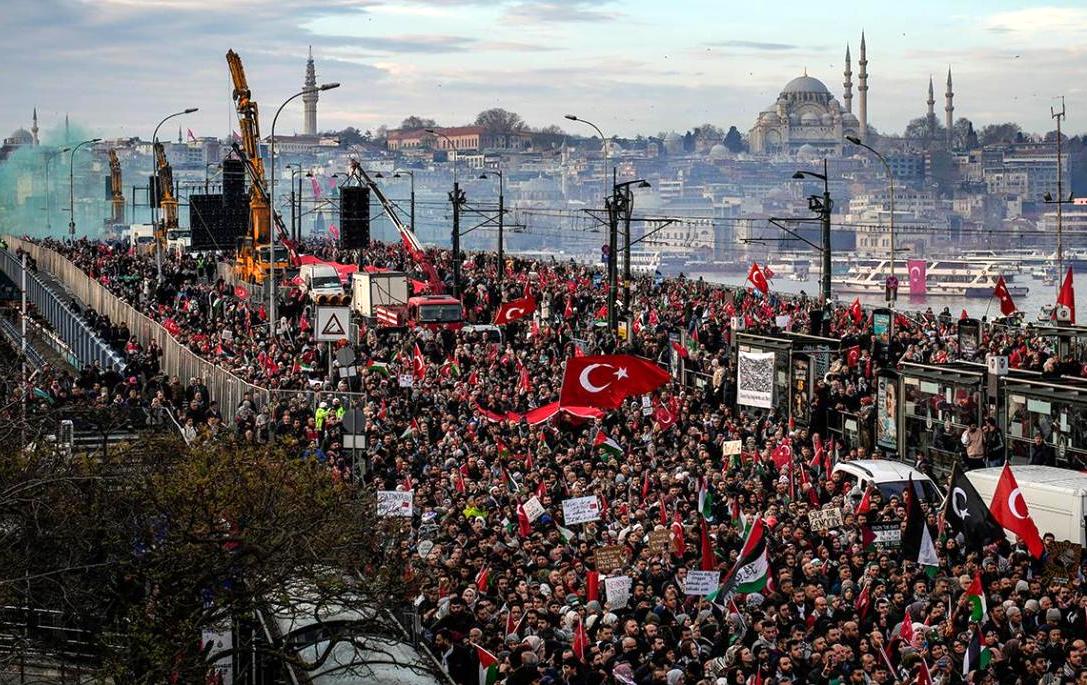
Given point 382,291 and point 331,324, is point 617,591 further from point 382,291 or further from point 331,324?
point 382,291

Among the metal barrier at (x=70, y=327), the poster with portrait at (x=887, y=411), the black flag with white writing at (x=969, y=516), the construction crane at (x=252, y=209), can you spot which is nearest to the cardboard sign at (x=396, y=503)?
the black flag with white writing at (x=969, y=516)

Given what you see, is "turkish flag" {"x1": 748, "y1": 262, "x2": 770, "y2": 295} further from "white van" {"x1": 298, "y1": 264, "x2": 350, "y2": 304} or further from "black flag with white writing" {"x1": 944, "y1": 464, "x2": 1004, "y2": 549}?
"black flag with white writing" {"x1": 944, "y1": 464, "x2": 1004, "y2": 549}

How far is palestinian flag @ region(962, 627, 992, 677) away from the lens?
13375 mm

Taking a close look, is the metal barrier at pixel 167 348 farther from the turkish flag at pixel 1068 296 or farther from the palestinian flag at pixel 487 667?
the palestinian flag at pixel 487 667

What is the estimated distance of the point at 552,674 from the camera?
13.3 m

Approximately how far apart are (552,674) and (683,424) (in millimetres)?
10551

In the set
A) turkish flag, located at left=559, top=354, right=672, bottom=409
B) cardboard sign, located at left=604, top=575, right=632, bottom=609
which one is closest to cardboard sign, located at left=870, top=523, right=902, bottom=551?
cardboard sign, located at left=604, top=575, right=632, bottom=609

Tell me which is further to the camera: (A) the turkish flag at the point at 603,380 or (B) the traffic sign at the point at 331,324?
(B) the traffic sign at the point at 331,324

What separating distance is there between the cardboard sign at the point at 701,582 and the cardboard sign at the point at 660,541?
1.24m

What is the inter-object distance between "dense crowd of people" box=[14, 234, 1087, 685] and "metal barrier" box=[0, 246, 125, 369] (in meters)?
0.68

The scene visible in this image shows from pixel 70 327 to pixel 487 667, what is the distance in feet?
89.6

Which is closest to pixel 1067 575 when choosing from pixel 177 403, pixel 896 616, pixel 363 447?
pixel 896 616

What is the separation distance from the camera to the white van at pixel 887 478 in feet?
62.7

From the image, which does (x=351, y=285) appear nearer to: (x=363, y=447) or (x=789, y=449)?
(x=363, y=447)
